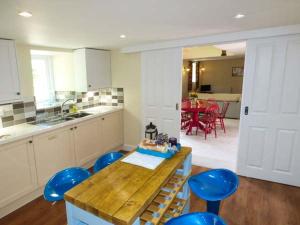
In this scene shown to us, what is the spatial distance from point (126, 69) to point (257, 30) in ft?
7.51

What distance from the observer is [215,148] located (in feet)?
13.8

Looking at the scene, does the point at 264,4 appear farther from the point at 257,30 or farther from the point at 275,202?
the point at 275,202

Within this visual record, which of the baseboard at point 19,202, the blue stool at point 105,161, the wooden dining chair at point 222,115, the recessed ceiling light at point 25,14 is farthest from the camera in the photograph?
the wooden dining chair at point 222,115

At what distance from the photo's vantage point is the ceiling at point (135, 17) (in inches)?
59.7

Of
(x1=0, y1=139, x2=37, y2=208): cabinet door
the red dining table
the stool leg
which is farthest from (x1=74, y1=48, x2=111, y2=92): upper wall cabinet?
the stool leg

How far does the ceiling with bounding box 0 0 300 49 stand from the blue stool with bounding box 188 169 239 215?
1.42 metres

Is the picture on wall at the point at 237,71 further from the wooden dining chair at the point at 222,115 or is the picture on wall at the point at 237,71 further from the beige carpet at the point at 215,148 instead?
the beige carpet at the point at 215,148

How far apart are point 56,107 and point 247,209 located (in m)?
3.35

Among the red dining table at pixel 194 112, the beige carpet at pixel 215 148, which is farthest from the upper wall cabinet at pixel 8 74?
the red dining table at pixel 194 112

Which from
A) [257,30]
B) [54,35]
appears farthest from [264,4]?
[54,35]

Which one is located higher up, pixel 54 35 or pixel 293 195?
pixel 54 35

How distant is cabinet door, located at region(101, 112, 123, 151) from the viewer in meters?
3.68

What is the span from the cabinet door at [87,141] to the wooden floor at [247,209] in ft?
2.71

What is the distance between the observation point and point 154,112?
370cm
